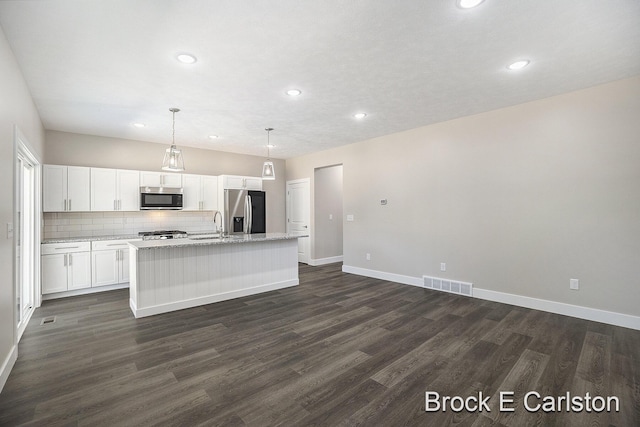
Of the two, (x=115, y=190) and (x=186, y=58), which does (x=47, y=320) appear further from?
(x=186, y=58)

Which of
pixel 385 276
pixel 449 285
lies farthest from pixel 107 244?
pixel 449 285

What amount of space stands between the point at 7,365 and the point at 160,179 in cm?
381

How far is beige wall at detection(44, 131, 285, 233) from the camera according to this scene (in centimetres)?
505

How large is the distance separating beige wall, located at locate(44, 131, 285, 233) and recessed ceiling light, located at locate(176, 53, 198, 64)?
12.1 feet

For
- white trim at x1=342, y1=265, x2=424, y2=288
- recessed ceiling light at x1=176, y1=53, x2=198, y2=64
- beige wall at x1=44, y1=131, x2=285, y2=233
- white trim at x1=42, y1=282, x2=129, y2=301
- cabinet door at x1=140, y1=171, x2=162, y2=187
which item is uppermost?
recessed ceiling light at x1=176, y1=53, x2=198, y2=64

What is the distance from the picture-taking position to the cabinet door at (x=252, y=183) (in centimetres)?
668

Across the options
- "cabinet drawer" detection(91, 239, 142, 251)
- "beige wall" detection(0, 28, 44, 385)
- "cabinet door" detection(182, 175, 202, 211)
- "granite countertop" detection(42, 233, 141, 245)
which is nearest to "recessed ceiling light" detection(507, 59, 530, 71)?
"beige wall" detection(0, 28, 44, 385)

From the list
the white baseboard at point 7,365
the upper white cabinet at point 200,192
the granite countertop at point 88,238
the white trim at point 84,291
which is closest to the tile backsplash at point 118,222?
the granite countertop at point 88,238

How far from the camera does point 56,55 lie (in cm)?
265

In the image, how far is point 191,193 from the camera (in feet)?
19.8

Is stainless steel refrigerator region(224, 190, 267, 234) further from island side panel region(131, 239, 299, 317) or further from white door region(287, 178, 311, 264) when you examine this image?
island side panel region(131, 239, 299, 317)

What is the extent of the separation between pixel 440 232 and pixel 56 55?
16.9 ft

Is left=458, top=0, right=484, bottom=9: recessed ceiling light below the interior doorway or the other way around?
the other way around

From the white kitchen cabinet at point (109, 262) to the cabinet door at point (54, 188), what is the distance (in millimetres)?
816
